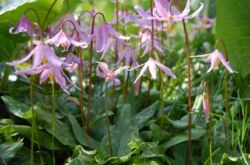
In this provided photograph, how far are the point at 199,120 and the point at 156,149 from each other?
0.35 metres

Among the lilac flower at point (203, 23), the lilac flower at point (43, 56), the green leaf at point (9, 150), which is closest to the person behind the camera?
the lilac flower at point (43, 56)

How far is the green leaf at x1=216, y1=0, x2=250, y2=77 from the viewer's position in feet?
6.41

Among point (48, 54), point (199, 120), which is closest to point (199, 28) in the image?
point (199, 120)

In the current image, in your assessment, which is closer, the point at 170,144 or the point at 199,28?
the point at 170,144

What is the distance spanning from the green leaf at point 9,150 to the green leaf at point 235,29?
902 millimetres

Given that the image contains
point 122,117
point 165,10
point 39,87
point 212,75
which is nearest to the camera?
point 165,10

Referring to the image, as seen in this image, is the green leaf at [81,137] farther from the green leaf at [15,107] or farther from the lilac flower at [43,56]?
the lilac flower at [43,56]

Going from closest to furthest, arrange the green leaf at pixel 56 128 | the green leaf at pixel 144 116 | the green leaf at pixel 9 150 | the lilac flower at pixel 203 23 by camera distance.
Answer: the green leaf at pixel 9 150
the green leaf at pixel 56 128
the green leaf at pixel 144 116
the lilac flower at pixel 203 23

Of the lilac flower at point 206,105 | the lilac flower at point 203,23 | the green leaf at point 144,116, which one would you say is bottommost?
the green leaf at point 144,116

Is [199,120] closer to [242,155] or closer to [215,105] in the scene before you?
[215,105]

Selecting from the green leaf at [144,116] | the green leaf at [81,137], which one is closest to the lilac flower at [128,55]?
the green leaf at [144,116]

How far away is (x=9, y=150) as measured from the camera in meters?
1.64

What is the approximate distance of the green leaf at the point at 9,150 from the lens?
1624 millimetres

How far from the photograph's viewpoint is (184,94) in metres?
2.14
